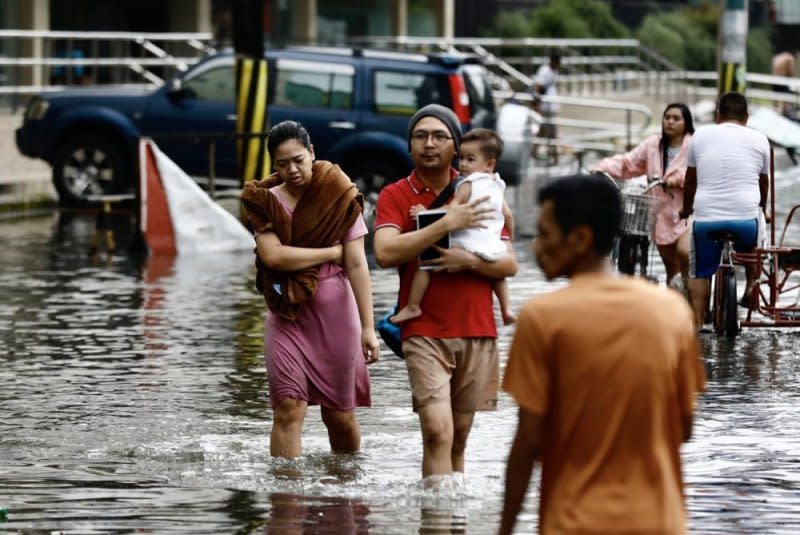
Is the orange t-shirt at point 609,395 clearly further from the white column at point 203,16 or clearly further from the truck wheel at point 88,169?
the white column at point 203,16

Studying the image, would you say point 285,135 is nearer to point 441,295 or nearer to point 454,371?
point 441,295

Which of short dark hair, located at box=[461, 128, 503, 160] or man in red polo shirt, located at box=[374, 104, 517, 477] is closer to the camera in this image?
man in red polo shirt, located at box=[374, 104, 517, 477]

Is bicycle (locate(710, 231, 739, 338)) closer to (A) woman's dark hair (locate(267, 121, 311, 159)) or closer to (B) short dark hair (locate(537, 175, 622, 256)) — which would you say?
(A) woman's dark hair (locate(267, 121, 311, 159))

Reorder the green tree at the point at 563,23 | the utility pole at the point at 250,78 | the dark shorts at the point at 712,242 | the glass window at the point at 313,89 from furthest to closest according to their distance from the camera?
the green tree at the point at 563,23 < the glass window at the point at 313,89 < the utility pole at the point at 250,78 < the dark shorts at the point at 712,242

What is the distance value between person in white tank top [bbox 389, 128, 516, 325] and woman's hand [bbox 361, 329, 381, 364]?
0.51 m

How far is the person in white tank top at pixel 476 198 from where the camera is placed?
7867mm

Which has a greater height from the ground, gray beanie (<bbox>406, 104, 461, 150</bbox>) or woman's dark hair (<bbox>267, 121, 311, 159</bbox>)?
gray beanie (<bbox>406, 104, 461, 150</bbox>)

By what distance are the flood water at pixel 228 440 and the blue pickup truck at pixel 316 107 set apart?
7.34 m

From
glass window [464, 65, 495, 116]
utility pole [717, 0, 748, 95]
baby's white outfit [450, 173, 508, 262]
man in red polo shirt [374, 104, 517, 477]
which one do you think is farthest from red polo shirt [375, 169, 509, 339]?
glass window [464, 65, 495, 116]

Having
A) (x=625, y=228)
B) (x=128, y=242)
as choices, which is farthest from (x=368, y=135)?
(x=625, y=228)

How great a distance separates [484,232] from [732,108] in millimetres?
6124

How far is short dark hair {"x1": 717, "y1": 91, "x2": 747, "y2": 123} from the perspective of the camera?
44.7ft

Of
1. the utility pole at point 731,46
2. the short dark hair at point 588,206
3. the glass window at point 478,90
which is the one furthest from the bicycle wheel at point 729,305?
the glass window at point 478,90

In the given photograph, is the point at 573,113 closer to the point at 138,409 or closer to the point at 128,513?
the point at 138,409
